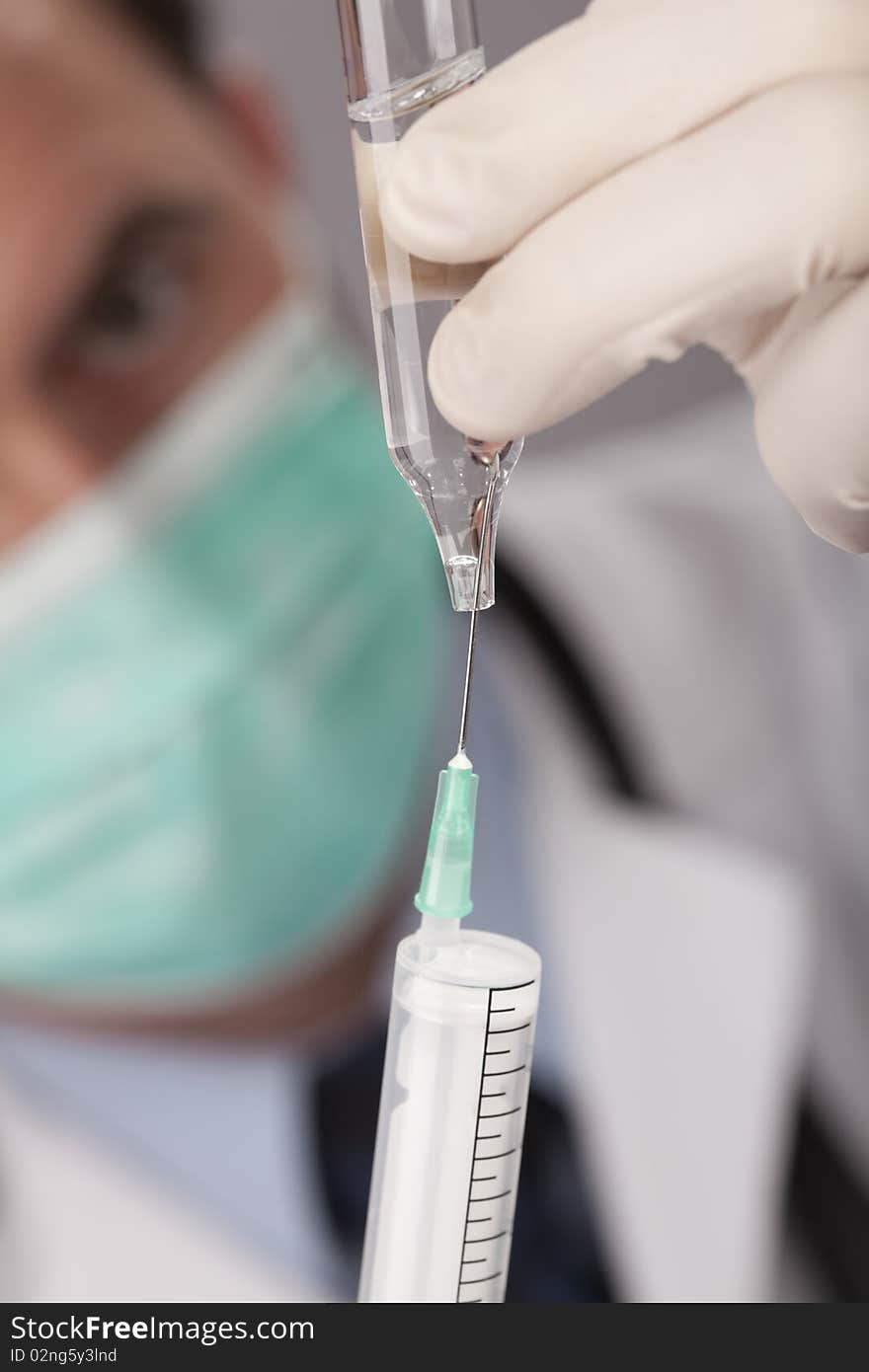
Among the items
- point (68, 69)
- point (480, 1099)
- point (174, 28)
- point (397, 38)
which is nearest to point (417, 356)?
point (397, 38)

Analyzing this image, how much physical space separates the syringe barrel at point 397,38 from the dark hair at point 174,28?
3.33 ft

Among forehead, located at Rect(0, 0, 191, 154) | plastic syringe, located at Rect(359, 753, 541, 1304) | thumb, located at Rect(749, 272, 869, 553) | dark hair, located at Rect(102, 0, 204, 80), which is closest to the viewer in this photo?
plastic syringe, located at Rect(359, 753, 541, 1304)

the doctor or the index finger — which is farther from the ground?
the index finger

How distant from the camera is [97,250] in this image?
1318mm

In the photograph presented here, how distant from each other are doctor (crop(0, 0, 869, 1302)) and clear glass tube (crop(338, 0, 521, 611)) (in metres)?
0.80

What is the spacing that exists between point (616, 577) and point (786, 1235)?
0.94 m

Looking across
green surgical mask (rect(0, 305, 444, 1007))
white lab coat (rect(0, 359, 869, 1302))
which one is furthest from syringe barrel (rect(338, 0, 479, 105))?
white lab coat (rect(0, 359, 869, 1302))

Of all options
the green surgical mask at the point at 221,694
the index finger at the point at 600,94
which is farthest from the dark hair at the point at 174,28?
the index finger at the point at 600,94

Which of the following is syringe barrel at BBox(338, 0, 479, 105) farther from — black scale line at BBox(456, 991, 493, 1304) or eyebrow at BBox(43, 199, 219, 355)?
eyebrow at BBox(43, 199, 219, 355)

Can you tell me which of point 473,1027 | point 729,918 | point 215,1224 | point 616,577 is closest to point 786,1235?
point 729,918

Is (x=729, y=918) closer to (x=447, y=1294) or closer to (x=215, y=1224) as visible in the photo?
(x=215, y=1224)

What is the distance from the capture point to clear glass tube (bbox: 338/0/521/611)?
54 centimetres

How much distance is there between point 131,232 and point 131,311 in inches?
3.5

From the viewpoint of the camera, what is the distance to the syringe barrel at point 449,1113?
0.53 m
